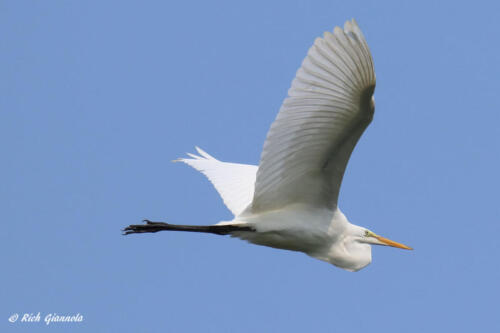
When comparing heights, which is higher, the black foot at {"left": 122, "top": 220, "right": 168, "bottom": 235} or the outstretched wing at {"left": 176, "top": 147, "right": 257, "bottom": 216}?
the outstretched wing at {"left": 176, "top": 147, "right": 257, "bottom": 216}

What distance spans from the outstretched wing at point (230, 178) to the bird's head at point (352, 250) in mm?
1131

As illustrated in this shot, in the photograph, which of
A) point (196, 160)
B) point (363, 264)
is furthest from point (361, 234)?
point (196, 160)

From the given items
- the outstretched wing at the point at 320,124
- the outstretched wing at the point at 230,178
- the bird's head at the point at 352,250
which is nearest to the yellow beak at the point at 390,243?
the bird's head at the point at 352,250

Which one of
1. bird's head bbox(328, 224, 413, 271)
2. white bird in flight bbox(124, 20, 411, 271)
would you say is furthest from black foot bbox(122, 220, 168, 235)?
bird's head bbox(328, 224, 413, 271)

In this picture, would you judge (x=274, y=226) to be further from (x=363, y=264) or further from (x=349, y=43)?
(x=349, y=43)

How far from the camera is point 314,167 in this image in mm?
6430

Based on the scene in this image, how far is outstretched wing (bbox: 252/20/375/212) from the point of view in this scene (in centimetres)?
533

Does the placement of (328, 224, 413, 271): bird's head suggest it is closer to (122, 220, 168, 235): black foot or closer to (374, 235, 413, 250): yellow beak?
(374, 235, 413, 250): yellow beak

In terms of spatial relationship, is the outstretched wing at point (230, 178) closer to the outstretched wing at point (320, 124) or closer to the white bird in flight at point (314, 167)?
the white bird in flight at point (314, 167)

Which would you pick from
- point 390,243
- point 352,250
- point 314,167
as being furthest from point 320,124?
point 390,243

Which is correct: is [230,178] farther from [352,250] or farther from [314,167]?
[314,167]

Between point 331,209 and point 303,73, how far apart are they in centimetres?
194

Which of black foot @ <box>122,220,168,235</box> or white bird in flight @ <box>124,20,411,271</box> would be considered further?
black foot @ <box>122,220,168,235</box>

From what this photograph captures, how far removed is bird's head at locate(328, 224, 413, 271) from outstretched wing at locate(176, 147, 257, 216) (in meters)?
1.13
